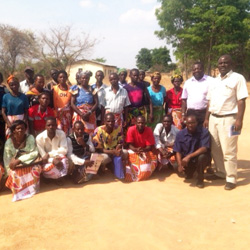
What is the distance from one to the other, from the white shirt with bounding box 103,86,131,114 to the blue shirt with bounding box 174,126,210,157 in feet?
4.33

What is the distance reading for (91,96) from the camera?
5.22 metres

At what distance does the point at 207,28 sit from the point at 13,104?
21384 mm

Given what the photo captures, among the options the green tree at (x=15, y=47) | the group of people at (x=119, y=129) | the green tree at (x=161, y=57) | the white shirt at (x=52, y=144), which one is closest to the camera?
the group of people at (x=119, y=129)

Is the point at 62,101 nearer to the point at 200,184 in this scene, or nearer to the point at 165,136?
the point at 165,136

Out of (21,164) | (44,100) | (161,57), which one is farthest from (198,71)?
(161,57)

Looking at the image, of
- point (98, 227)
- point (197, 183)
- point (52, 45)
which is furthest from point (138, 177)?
point (52, 45)

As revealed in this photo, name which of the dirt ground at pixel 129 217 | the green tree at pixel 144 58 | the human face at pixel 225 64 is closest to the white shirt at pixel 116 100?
the dirt ground at pixel 129 217

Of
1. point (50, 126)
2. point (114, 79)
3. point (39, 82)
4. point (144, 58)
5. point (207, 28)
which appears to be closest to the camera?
point (50, 126)

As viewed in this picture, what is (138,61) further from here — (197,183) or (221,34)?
(197,183)

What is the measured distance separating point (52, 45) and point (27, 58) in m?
2.99

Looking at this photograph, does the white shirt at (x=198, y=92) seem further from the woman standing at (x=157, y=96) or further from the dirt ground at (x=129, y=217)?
the dirt ground at (x=129, y=217)

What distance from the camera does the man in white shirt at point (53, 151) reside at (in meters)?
4.32

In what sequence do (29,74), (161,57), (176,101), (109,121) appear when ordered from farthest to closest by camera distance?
(161,57)
(176,101)
(29,74)
(109,121)

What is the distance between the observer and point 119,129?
16.6ft
